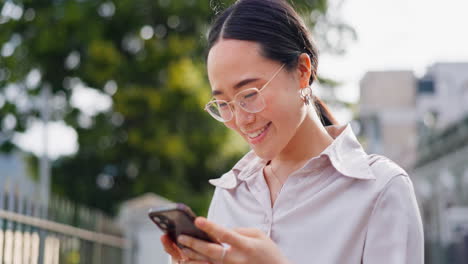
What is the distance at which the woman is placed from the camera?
173 centimetres

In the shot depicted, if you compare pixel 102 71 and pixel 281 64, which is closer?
pixel 281 64

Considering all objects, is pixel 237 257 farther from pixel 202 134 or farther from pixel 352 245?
pixel 202 134

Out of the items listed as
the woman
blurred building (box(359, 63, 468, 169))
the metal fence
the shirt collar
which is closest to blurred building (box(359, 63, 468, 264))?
blurred building (box(359, 63, 468, 169))

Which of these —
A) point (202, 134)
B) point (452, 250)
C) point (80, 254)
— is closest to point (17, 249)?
point (80, 254)

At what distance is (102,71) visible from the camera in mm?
12961

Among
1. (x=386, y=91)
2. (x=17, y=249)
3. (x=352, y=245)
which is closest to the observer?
(x=352, y=245)

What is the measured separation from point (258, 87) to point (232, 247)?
1.55 feet

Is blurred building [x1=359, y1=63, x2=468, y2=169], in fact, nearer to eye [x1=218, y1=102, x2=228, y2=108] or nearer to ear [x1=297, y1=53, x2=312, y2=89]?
ear [x1=297, y1=53, x2=312, y2=89]

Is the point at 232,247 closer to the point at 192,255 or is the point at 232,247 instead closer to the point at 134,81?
the point at 192,255

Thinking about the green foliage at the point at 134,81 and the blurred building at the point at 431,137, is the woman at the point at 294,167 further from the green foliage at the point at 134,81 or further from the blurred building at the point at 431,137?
the blurred building at the point at 431,137

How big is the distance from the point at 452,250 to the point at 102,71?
37.7 ft

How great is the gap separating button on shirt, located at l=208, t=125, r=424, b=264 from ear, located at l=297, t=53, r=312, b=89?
180mm

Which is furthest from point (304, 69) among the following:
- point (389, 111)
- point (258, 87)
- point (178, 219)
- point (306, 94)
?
point (389, 111)

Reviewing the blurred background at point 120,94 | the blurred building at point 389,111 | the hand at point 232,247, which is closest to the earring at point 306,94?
the hand at point 232,247
